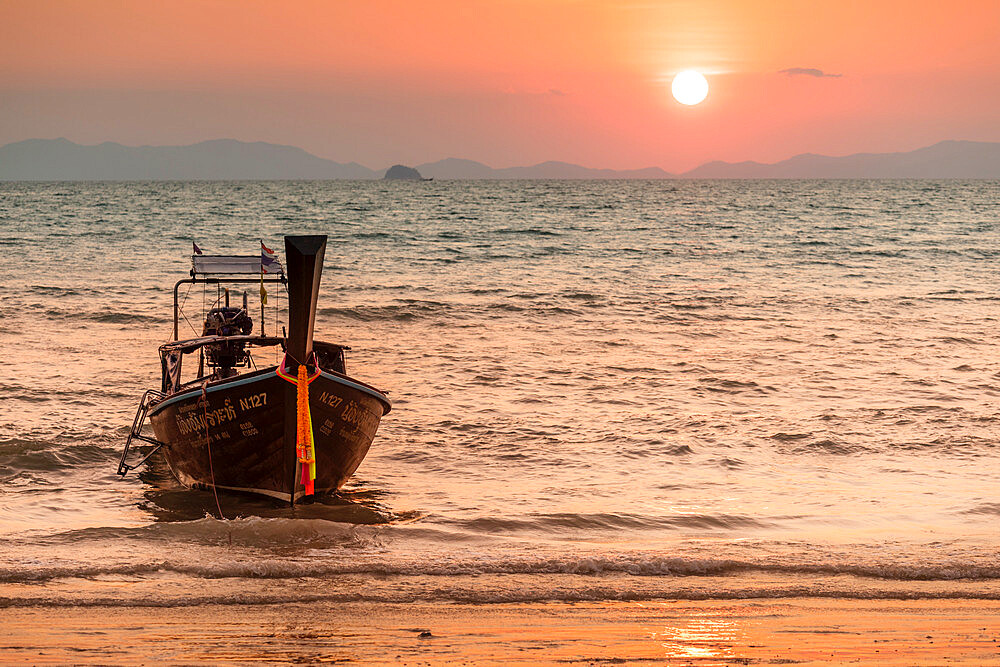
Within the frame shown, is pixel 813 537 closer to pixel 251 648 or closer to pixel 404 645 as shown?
pixel 404 645

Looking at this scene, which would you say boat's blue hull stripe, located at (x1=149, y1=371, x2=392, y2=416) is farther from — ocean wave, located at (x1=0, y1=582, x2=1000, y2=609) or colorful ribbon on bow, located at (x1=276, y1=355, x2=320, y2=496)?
ocean wave, located at (x1=0, y1=582, x2=1000, y2=609)

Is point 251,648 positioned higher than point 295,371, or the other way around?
point 295,371

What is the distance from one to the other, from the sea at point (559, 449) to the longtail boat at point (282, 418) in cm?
34

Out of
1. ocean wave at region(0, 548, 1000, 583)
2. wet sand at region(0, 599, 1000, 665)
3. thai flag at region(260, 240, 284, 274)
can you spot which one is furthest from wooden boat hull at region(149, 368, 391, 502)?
wet sand at region(0, 599, 1000, 665)

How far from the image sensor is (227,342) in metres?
11.9

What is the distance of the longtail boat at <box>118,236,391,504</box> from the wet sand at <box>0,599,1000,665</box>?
267 cm

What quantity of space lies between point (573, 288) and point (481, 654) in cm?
2526

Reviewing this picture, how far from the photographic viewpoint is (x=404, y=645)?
20.9ft

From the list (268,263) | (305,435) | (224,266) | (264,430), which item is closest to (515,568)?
(305,435)

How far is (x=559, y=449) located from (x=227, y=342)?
452 centimetres

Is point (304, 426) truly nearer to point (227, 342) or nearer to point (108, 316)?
point (227, 342)

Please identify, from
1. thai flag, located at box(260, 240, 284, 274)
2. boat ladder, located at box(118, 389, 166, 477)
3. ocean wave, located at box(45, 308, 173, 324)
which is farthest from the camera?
ocean wave, located at box(45, 308, 173, 324)

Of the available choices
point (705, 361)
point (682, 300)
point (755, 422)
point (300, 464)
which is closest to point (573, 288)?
point (682, 300)

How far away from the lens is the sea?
26.2 ft
